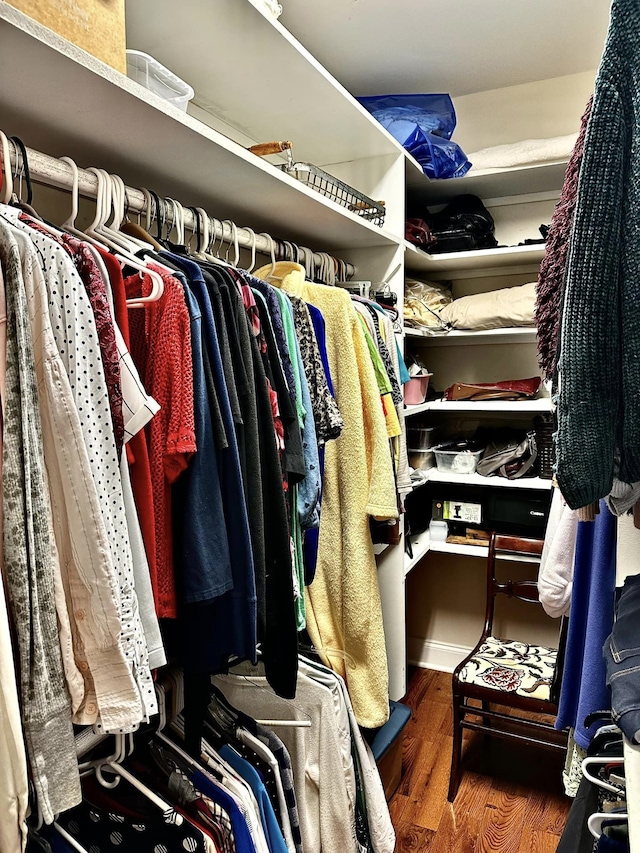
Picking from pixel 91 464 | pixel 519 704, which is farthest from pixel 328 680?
pixel 91 464

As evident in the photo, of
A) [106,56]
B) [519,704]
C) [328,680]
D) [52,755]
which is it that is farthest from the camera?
[519,704]

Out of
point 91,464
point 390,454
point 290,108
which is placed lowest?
point 390,454

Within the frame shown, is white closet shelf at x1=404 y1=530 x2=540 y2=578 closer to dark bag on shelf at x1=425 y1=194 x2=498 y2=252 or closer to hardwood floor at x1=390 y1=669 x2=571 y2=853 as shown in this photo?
hardwood floor at x1=390 y1=669 x2=571 y2=853

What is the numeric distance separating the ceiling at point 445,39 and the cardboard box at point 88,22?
118 cm

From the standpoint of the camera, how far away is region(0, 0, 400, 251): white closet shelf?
2.79ft

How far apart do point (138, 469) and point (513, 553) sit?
178 cm

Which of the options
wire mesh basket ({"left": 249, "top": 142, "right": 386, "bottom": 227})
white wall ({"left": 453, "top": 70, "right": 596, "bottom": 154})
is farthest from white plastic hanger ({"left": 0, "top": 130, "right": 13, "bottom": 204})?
white wall ({"left": 453, "top": 70, "right": 596, "bottom": 154})

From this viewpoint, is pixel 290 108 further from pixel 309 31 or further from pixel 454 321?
pixel 454 321

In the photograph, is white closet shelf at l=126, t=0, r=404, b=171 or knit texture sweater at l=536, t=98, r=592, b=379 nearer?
knit texture sweater at l=536, t=98, r=592, b=379

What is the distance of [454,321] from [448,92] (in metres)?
0.98

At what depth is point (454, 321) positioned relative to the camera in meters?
2.45

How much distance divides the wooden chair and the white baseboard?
24.1 inches

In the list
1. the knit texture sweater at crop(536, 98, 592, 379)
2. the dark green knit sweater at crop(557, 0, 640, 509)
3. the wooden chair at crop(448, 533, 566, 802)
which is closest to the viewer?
the dark green knit sweater at crop(557, 0, 640, 509)

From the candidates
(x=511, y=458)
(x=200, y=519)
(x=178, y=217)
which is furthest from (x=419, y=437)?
(x=200, y=519)
